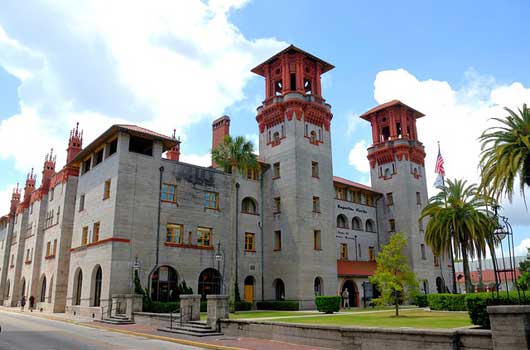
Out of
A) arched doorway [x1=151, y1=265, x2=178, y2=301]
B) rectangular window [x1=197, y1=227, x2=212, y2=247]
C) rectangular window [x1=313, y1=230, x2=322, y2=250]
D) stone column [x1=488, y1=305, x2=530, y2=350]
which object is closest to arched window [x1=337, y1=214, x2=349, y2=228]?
rectangular window [x1=313, y1=230, x2=322, y2=250]

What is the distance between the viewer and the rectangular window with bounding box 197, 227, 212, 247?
37.7 m

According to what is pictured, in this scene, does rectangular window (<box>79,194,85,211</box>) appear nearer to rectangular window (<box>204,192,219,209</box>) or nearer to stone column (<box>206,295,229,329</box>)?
rectangular window (<box>204,192,219,209</box>)

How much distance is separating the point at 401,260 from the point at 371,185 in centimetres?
2781

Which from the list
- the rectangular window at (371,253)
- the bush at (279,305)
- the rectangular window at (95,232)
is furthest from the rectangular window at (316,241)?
the rectangular window at (95,232)

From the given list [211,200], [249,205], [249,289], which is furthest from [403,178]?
[211,200]

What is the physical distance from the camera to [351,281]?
45.7 metres

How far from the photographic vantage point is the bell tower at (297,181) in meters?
39.0

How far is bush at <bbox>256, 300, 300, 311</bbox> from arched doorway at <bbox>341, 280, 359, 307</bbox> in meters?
10.5

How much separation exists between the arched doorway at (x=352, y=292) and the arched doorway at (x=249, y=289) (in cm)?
1092

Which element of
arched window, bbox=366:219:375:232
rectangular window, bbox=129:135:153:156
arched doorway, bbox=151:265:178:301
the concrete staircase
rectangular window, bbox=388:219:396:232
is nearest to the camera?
the concrete staircase

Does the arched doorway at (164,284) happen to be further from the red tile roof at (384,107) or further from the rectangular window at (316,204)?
the red tile roof at (384,107)

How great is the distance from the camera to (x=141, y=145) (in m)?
39.5

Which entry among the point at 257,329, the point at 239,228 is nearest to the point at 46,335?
the point at 257,329

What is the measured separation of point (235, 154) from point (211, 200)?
676 centimetres
